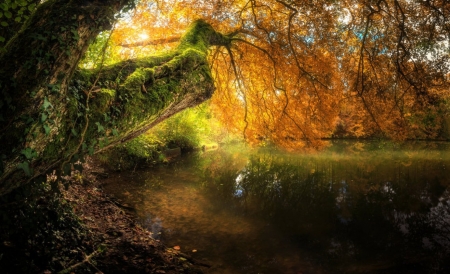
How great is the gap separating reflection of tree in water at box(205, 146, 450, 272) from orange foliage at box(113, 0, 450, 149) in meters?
1.99

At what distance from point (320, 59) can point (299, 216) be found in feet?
15.4

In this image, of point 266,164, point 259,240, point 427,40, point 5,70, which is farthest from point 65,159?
point 266,164

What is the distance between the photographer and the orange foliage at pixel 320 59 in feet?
19.7

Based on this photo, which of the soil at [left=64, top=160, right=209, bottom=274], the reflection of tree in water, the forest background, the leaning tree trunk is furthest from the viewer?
the reflection of tree in water

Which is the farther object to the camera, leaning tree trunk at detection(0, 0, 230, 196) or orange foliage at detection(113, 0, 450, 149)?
orange foliage at detection(113, 0, 450, 149)

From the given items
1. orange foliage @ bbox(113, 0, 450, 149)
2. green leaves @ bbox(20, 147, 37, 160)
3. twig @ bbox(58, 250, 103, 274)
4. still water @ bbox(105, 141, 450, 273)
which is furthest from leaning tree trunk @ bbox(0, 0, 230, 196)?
orange foliage @ bbox(113, 0, 450, 149)

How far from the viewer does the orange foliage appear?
6016 mm

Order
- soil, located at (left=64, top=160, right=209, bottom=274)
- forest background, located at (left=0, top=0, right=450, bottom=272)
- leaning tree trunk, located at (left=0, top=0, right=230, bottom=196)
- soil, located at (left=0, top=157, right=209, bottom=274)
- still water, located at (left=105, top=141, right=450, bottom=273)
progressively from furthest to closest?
still water, located at (left=105, top=141, right=450, bottom=273)
soil, located at (left=64, top=160, right=209, bottom=274)
soil, located at (left=0, top=157, right=209, bottom=274)
forest background, located at (left=0, top=0, right=450, bottom=272)
leaning tree trunk, located at (left=0, top=0, right=230, bottom=196)

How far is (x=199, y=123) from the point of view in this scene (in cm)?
1861

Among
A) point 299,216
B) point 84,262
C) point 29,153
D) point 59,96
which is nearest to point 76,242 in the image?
point 84,262

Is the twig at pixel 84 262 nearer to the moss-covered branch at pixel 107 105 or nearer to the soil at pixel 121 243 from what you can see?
the soil at pixel 121 243

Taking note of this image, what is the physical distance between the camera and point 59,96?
95.5 inches

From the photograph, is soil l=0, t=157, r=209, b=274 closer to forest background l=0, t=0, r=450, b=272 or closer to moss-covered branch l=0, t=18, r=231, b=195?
forest background l=0, t=0, r=450, b=272

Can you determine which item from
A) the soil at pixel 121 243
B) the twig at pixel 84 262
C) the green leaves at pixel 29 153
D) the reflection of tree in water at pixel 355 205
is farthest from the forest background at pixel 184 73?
the reflection of tree in water at pixel 355 205
